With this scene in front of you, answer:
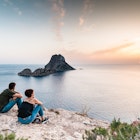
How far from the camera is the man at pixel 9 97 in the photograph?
10206 mm

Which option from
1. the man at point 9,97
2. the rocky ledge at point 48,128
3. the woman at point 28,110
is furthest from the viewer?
the man at point 9,97

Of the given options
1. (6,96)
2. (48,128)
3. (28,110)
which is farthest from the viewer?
(6,96)

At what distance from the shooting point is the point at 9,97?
10.3 metres

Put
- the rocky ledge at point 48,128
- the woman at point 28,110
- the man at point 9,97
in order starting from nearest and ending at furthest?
the rocky ledge at point 48,128, the woman at point 28,110, the man at point 9,97

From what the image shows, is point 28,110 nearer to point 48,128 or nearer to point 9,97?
point 48,128

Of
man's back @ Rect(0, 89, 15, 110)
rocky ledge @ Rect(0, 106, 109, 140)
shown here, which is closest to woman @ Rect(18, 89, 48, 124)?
rocky ledge @ Rect(0, 106, 109, 140)

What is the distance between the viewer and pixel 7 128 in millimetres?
8734

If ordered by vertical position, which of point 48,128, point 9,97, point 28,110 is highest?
point 9,97

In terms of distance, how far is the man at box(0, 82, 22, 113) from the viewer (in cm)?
1021

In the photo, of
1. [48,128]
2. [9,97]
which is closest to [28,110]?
[48,128]

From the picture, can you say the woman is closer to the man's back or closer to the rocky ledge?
the rocky ledge

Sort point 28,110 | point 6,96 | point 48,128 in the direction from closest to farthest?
1. point 28,110
2. point 48,128
3. point 6,96

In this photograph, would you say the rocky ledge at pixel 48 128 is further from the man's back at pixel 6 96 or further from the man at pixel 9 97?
Result: the man's back at pixel 6 96

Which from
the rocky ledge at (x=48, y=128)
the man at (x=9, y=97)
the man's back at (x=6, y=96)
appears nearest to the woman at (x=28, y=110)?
the rocky ledge at (x=48, y=128)
